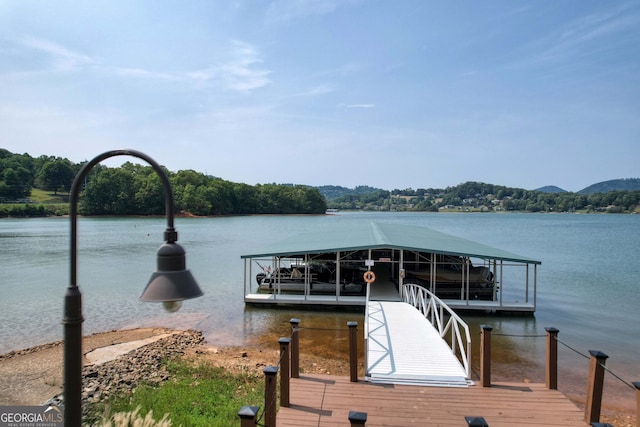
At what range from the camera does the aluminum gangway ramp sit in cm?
748

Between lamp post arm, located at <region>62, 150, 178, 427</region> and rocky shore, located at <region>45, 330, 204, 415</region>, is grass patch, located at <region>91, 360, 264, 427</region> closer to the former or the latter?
rocky shore, located at <region>45, 330, 204, 415</region>

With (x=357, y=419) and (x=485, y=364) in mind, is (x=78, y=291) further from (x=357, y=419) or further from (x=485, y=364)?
(x=485, y=364)

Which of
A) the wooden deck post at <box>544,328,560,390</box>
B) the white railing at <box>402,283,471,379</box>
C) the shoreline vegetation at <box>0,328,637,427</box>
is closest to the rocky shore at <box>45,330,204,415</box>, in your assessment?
the shoreline vegetation at <box>0,328,637,427</box>

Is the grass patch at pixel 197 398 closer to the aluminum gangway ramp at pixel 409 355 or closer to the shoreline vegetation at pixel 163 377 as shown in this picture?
the shoreline vegetation at pixel 163 377

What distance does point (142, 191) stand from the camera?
317 ft

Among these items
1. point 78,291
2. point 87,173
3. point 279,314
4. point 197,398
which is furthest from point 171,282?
point 279,314

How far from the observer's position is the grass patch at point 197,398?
22.6 ft

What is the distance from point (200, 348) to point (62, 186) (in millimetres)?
122375

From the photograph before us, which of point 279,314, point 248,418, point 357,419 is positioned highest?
point 357,419

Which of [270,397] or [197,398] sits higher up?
[270,397]

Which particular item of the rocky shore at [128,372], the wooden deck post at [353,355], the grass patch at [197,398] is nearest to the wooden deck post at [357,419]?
the wooden deck post at [353,355]

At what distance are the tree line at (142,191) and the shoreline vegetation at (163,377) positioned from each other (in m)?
76.0

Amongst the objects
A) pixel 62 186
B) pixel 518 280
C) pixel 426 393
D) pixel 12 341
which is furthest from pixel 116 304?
pixel 62 186

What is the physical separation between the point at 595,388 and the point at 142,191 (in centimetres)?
10120
